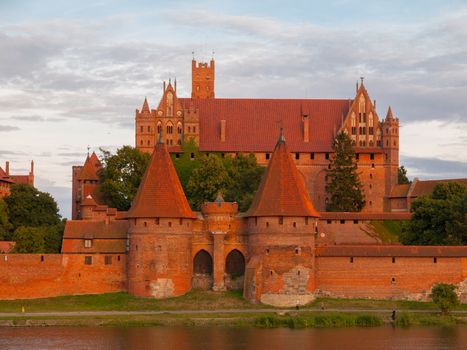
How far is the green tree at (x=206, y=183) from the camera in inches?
3236

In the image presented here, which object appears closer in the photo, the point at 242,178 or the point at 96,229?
the point at 96,229

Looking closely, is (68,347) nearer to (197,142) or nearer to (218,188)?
(218,188)

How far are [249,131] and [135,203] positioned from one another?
96.6ft

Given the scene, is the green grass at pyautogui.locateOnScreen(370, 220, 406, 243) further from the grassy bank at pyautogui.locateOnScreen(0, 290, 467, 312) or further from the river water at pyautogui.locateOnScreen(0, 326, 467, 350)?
the river water at pyautogui.locateOnScreen(0, 326, 467, 350)

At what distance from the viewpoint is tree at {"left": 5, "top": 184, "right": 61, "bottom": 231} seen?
84.9 m

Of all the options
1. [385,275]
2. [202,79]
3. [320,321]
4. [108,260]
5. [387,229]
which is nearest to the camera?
[320,321]

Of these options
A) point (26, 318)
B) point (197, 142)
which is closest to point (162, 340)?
point (26, 318)

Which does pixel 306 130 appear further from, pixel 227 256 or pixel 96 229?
pixel 96 229

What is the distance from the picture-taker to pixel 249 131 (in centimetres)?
9444

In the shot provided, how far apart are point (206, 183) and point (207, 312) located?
21595 millimetres

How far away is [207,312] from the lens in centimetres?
6175

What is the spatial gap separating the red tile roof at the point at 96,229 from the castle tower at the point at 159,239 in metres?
2.20

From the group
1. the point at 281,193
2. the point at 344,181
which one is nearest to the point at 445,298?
the point at 281,193

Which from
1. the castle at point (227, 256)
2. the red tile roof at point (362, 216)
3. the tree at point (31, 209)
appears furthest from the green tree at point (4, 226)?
the red tile roof at point (362, 216)
